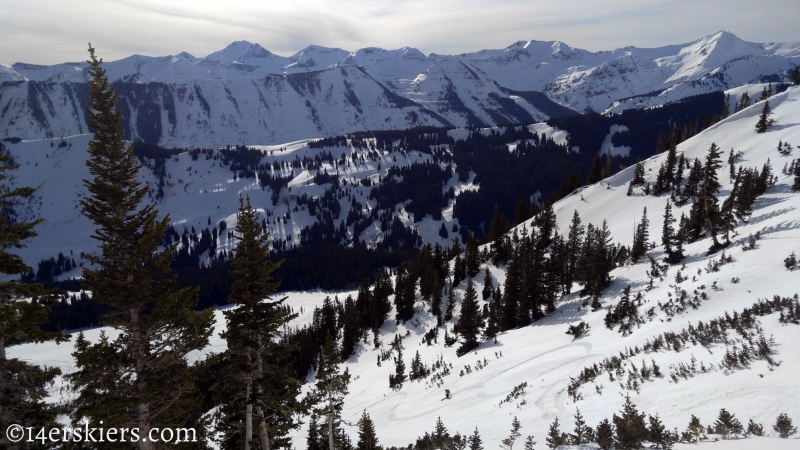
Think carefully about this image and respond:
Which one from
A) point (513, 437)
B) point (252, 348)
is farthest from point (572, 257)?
point (252, 348)

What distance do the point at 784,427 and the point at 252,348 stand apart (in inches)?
654

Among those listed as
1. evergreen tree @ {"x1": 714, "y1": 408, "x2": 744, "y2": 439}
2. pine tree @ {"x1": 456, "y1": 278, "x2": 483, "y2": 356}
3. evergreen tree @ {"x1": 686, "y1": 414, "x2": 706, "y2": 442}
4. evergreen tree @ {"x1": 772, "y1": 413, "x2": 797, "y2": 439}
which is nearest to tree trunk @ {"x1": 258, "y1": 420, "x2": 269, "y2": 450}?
evergreen tree @ {"x1": 686, "y1": 414, "x2": 706, "y2": 442}

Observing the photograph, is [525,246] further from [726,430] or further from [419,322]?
[726,430]

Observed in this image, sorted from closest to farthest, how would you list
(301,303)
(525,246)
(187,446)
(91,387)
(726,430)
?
(91,387), (726,430), (187,446), (525,246), (301,303)

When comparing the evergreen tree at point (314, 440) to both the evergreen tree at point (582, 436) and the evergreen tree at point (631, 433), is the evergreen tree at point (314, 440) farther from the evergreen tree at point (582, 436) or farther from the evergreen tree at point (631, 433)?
the evergreen tree at point (631, 433)

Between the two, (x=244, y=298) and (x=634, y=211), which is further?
(x=634, y=211)

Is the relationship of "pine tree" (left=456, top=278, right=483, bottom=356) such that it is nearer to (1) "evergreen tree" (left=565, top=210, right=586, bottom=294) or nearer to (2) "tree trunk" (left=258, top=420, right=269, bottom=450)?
(1) "evergreen tree" (left=565, top=210, right=586, bottom=294)

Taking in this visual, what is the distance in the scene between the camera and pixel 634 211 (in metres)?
77.2

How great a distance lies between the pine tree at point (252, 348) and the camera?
14.8 meters

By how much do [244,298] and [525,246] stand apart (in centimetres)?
5016

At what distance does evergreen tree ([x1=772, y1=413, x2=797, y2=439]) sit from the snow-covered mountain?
265 millimetres

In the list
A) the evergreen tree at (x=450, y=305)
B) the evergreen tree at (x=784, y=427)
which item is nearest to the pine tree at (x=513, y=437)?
the evergreen tree at (x=784, y=427)

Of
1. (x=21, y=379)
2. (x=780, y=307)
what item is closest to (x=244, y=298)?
(x=21, y=379)

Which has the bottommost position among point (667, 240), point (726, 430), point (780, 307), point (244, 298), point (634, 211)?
point (726, 430)
